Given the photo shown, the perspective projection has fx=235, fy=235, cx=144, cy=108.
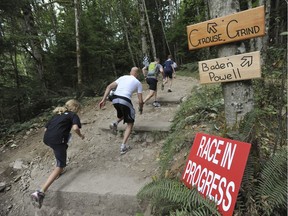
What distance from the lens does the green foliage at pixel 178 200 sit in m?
2.48

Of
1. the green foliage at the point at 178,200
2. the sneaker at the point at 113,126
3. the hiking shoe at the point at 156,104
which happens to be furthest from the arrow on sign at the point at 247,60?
the hiking shoe at the point at 156,104

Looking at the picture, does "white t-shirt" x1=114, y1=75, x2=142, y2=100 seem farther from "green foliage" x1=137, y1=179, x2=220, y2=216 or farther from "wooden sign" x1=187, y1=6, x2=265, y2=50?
"green foliage" x1=137, y1=179, x2=220, y2=216

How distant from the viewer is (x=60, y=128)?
4688 mm

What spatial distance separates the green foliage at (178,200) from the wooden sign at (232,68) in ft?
4.52

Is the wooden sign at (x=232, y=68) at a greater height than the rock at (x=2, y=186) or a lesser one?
greater

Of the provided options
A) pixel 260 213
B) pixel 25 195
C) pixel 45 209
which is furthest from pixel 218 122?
pixel 25 195

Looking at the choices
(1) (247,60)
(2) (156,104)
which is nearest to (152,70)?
(2) (156,104)

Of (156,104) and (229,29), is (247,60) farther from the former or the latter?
(156,104)

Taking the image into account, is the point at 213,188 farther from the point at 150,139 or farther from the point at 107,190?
the point at 150,139

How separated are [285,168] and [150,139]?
12.0ft

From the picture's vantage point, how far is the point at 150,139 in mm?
5984

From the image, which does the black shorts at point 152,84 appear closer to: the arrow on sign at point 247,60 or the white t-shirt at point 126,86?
the white t-shirt at point 126,86

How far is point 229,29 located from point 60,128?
3548 millimetres

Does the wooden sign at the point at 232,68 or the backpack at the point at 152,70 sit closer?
the wooden sign at the point at 232,68
